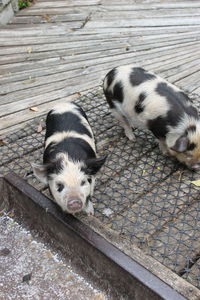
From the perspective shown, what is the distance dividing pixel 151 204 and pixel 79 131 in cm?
76

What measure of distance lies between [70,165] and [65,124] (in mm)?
541

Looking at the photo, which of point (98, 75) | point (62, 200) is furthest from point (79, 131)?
point (98, 75)

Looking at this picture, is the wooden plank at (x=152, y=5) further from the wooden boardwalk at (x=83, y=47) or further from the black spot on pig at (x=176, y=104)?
the black spot on pig at (x=176, y=104)

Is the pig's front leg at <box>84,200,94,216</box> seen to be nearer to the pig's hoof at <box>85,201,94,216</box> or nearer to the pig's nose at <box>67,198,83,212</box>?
the pig's hoof at <box>85,201,94,216</box>

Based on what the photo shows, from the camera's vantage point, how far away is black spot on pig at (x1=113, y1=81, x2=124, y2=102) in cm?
373

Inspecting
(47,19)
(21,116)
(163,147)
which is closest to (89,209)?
(163,147)

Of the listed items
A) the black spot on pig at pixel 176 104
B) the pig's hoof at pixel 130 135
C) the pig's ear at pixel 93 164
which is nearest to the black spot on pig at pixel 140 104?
the black spot on pig at pixel 176 104

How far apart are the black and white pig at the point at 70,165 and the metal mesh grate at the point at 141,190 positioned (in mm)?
270

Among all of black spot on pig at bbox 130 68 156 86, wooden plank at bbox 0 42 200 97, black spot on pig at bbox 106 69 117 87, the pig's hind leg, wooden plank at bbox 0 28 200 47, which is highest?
black spot on pig at bbox 130 68 156 86

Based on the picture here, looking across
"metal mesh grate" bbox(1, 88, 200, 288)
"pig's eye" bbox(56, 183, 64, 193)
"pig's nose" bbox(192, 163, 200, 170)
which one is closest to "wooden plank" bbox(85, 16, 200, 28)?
"metal mesh grate" bbox(1, 88, 200, 288)

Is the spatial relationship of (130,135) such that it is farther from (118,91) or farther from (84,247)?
(84,247)

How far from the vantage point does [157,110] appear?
348cm

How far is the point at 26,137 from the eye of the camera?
383 centimetres

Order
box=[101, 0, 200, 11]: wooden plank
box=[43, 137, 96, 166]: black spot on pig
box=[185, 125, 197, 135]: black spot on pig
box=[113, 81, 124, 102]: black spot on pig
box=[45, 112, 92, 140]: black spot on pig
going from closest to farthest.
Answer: box=[43, 137, 96, 166]: black spot on pig, box=[45, 112, 92, 140]: black spot on pig, box=[185, 125, 197, 135]: black spot on pig, box=[113, 81, 124, 102]: black spot on pig, box=[101, 0, 200, 11]: wooden plank
